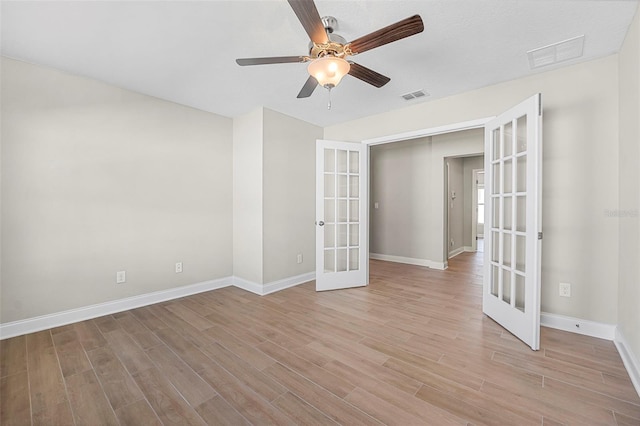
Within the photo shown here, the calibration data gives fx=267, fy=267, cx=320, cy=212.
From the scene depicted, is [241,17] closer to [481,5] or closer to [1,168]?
[481,5]

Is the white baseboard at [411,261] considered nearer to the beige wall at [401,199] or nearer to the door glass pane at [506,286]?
the beige wall at [401,199]

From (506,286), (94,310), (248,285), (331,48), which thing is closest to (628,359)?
(506,286)

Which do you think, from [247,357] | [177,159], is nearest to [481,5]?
[247,357]

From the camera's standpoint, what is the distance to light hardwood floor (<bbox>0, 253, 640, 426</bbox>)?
1518mm

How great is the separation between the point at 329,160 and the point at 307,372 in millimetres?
2712

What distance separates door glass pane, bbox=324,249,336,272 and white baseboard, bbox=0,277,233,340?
1.60m

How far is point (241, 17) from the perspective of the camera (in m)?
1.87

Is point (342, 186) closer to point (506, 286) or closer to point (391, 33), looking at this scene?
point (506, 286)

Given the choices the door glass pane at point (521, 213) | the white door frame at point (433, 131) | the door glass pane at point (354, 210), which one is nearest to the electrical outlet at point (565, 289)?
the door glass pane at point (521, 213)

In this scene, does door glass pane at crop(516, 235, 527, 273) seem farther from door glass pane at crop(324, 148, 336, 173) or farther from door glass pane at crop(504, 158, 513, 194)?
door glass pane at crop(324, 148, 336, 173)

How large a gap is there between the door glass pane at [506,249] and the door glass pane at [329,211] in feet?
6.71

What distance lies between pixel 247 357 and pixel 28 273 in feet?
7.37

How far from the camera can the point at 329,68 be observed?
1.71 metres

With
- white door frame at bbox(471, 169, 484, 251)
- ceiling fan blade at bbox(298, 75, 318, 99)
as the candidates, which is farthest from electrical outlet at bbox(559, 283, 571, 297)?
white door frame at bbox(471, 169, 484, 251)
